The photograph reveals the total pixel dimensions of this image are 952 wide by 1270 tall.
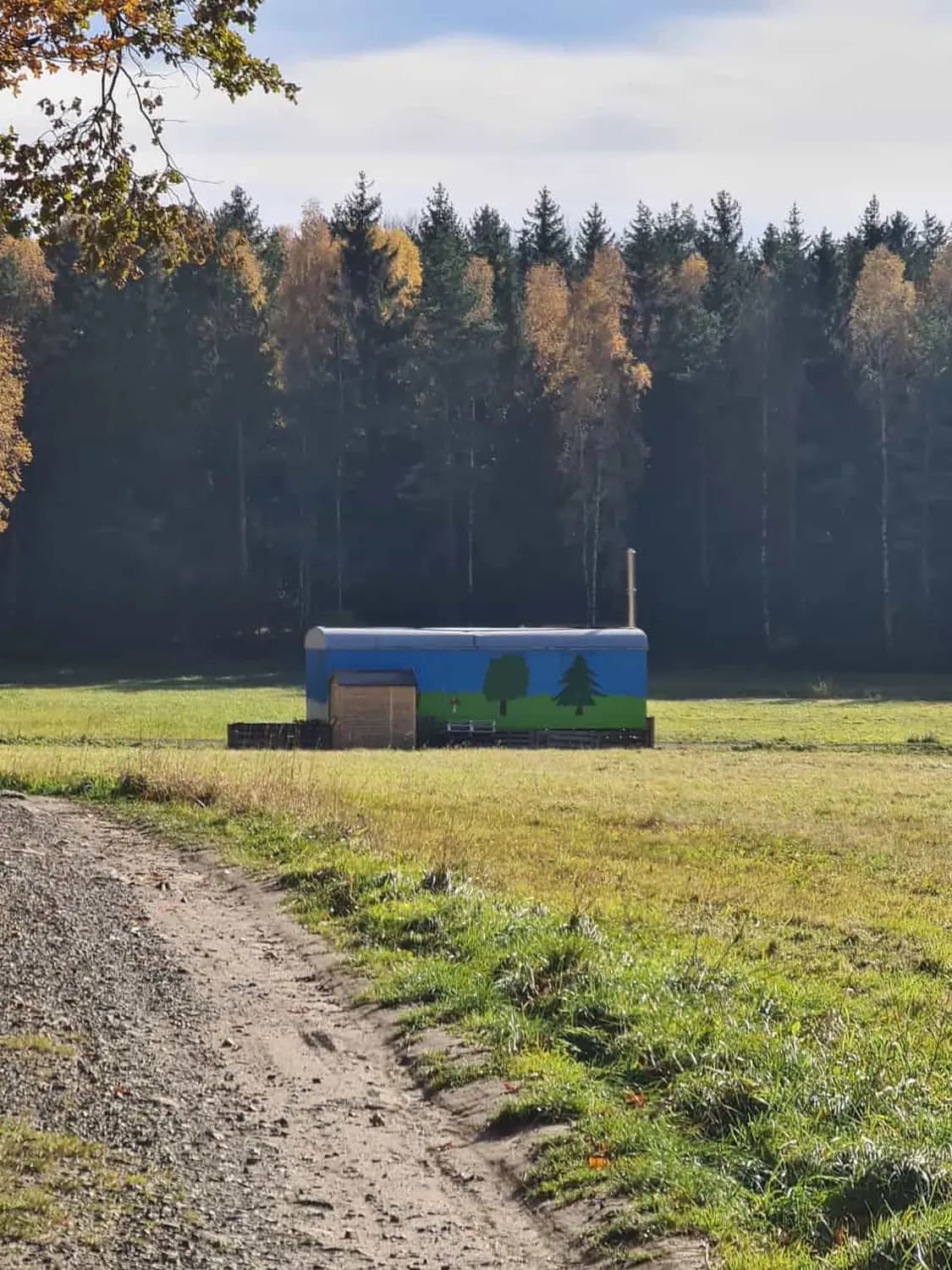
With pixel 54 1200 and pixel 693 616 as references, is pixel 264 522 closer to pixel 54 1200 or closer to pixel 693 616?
pixel 693 616

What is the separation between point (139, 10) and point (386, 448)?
6161cm

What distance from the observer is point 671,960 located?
10094mm

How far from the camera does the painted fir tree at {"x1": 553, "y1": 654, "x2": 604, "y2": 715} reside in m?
42.4

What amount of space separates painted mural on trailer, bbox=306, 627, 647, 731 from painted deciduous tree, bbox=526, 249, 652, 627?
88.9 feet

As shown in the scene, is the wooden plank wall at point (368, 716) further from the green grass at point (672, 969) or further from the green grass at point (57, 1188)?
the green grass at point (57, 1188)

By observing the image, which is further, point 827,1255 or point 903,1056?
point 903,1056

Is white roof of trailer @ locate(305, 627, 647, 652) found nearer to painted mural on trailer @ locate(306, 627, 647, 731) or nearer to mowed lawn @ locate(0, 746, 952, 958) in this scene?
painted mural on trailer @ locate(306, 627, 647, 731)

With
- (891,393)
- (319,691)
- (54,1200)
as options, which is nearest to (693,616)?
(891,393)

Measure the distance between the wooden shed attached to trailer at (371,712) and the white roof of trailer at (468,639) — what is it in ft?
5.14

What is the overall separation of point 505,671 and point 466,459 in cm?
3234

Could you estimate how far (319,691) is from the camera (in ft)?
135

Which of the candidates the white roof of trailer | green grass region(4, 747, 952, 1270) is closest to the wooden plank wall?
the white roof of trailer

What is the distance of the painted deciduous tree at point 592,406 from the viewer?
69.5m

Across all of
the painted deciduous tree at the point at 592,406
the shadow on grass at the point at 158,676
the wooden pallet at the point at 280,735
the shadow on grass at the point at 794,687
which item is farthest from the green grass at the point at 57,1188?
the painted deciduous tree at the point at 592,406
